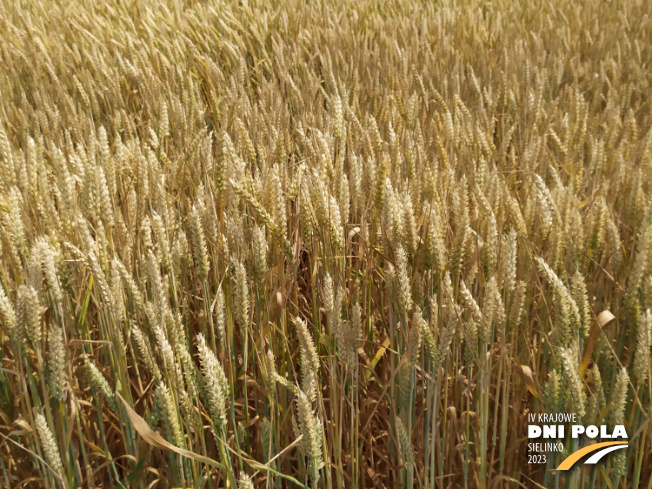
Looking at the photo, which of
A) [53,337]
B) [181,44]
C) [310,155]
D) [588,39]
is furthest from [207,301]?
[588,39]

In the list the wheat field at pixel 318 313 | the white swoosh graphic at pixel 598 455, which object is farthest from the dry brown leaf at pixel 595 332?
the white swoosh graphic at pixel 598 455

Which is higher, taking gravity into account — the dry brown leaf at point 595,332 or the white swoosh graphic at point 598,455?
the dry brown leaf at point 595,332

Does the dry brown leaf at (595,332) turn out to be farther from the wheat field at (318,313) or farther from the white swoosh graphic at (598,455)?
the white swoosh graphic at (598,455)

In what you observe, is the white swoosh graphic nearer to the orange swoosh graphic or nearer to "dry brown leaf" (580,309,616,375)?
the orange swoosh graphic

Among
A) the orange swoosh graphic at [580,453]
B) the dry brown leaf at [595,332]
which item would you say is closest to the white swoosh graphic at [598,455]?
the orange swoosh graphic at [580,453]

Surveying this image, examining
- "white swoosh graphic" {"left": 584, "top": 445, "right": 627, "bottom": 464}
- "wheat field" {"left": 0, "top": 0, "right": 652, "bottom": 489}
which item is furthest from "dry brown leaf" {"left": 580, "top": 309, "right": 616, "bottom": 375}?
"white swoosh graphic" {"left": 584, "top": 445, "right": 627, "bottom": 464}

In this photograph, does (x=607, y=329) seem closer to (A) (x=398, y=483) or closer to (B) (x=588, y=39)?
(A) (x=398, y=483)

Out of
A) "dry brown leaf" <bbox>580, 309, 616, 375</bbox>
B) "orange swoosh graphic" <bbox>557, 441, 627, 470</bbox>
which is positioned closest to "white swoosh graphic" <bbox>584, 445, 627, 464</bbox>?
"orange swoosh graphic" <bbox>557, 441, 627, 470</bbox>

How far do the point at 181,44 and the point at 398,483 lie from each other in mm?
2062

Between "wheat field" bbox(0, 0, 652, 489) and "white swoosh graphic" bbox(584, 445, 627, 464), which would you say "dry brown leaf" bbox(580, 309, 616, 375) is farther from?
"white swoosh graphic" bbox(584, 445, 627, 464)

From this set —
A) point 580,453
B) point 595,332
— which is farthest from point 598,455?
point 595,332

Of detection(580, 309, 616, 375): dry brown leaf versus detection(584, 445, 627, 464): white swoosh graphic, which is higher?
detection(580, 309, 616, 375): dry brown leaf

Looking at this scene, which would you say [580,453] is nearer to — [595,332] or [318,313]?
[595,332]

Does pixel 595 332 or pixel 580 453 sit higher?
pixel 595 332
